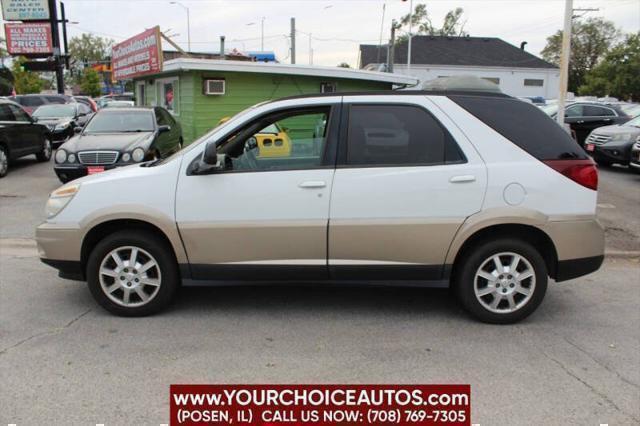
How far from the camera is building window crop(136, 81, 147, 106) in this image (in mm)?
21234

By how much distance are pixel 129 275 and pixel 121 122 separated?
293 inches

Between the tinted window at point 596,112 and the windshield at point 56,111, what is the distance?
56.8 feet

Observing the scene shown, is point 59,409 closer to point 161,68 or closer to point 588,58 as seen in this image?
point 161,68

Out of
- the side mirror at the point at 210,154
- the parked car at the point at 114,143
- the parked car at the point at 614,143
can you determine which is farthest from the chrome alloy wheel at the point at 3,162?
the parked car at the point at 614,143

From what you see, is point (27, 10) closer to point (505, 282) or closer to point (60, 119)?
point (60, 119)

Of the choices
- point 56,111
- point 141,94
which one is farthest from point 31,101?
point 56,111

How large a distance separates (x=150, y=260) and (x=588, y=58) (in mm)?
69773

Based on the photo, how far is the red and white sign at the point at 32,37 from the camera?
95.7 ft

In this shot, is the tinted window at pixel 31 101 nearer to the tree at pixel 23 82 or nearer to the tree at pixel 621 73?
the tree at pixel 23 82

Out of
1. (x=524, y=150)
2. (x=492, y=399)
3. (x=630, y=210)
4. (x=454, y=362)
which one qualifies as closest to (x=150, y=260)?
(x=454, y=362)

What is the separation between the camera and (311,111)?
14.4ft

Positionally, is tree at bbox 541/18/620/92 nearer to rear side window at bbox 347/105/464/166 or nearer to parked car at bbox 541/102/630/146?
parked car at bbox 541/102/630/146

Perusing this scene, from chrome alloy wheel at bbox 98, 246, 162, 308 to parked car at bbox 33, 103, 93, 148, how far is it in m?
14.1

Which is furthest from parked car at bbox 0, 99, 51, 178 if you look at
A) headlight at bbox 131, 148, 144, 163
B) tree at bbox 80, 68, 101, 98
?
tree at bbox 80, 68, 101, 98
